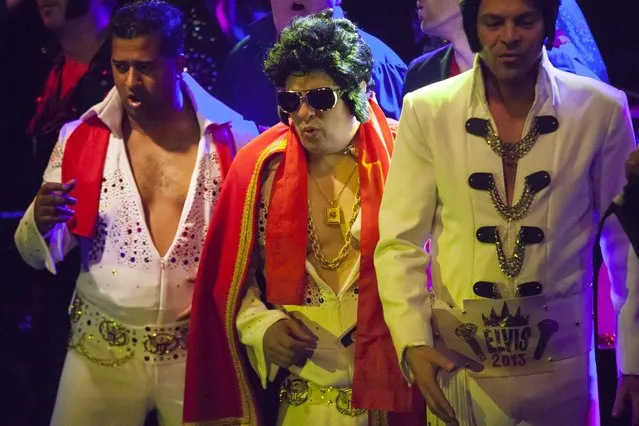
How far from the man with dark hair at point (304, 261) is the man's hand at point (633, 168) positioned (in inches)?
36.5

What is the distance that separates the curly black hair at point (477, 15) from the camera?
9.34 feet

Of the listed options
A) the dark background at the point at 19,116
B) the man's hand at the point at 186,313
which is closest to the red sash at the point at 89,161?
the man's hand at the point at 186,313

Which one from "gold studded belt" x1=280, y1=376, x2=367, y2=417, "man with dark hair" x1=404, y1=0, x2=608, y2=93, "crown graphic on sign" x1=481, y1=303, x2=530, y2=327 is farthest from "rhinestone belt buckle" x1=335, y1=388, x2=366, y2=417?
"man with dark hair" x1=404, y1=0, x2=608, y2=93

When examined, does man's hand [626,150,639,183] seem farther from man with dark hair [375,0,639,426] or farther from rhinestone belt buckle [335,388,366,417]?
→ rhinestone belt buckle [335,388,366,417]

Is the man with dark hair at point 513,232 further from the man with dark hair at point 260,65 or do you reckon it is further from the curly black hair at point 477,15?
the man with dark hair at point 260,65

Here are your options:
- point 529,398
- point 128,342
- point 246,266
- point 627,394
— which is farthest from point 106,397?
point 627,394

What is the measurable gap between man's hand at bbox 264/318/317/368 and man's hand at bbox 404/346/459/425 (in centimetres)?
52

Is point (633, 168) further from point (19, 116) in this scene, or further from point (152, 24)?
point (19, 116)

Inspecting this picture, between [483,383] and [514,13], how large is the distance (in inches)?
43.0

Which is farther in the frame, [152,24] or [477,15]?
[152,24]

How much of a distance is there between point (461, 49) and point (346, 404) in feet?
5.06

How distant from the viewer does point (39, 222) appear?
143 inches

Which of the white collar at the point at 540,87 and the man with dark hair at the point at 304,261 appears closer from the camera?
the white collar at the point at 540,87

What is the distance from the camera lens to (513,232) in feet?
9.44
